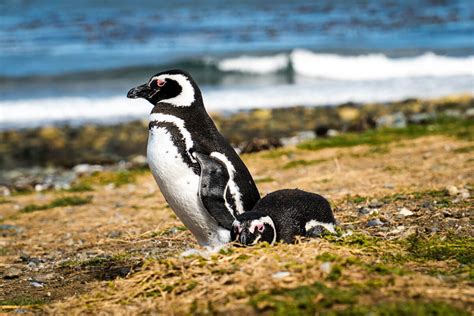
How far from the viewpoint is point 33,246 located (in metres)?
7.18

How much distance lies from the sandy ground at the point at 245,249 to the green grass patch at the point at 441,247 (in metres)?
0.10

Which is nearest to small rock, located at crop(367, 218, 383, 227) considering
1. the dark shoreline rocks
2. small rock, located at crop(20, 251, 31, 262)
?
small rock, located at crop(20, 251, 31, 262)

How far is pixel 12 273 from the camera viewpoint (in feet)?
19.9

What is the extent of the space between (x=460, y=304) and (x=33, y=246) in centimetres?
429

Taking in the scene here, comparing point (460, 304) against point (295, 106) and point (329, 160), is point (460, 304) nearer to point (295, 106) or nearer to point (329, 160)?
point (329, 160)

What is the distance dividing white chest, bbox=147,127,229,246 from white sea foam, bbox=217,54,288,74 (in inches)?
703

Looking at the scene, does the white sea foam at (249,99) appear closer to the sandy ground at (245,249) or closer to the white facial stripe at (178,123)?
the sandy ground at (245,249)

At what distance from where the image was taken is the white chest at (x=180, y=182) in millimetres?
5270

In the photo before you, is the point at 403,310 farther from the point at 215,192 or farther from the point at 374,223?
the point at 374,223

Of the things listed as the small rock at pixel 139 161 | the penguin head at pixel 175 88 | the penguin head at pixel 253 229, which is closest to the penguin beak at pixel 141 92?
the penguin head at pixel 175 88

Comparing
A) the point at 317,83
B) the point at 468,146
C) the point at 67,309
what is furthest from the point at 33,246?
the point at 317,83

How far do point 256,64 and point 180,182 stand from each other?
18581mm

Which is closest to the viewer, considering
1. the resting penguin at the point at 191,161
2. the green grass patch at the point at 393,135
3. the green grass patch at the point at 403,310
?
the green grass patch at the point at 403,310

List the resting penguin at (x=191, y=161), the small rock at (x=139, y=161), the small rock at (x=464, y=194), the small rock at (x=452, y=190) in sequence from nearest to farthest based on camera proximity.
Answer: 1. the resting penguin at (x=191, y=161)
2. the small rock at (x=464, y=194)
3. the small rock at (x=452, y=190)
4. the small rock at (x=139, y=161)
